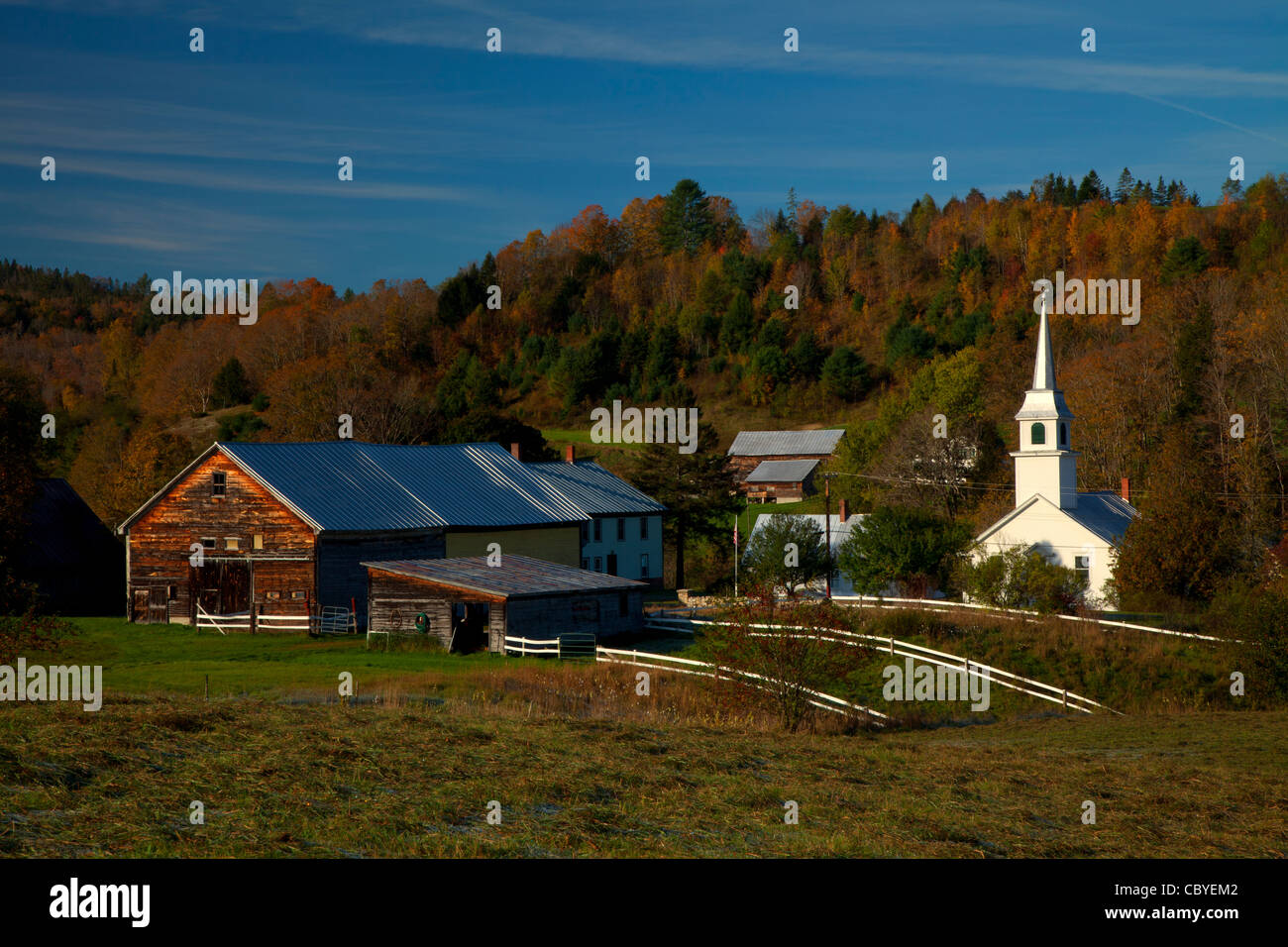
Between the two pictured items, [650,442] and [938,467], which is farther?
[938,467]

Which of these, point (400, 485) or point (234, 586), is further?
point (400, 485)

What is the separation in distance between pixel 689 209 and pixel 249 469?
435 ft

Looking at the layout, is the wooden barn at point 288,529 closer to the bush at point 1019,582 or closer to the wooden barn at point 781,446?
the bush at point 1019,582

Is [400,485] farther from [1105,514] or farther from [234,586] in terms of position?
[1105,514]

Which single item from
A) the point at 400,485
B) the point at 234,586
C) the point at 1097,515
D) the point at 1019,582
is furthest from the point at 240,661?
the point at 1097,515

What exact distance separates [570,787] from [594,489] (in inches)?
1947

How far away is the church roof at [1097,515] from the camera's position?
5694cm

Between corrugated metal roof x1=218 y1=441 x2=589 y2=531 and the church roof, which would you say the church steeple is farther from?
corrugated metal roof x1=218 y1=441 x2=589 y2=531

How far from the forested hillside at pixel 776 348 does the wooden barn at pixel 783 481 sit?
10.1 metres

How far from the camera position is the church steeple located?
5941 centimetres

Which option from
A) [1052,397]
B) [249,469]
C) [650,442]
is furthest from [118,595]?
[1052,397]

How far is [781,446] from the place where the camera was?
11531 centimetres

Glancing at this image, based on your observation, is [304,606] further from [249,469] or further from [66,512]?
[66,512]

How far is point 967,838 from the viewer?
11.9 meters
